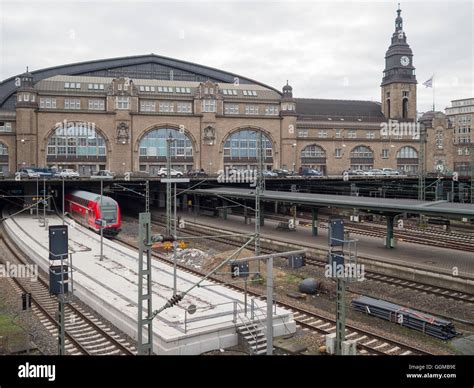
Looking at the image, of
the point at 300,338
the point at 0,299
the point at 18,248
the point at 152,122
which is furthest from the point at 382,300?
the point at 152,122

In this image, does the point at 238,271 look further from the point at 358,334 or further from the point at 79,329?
the point at 79,329

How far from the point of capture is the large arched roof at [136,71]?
250 ft

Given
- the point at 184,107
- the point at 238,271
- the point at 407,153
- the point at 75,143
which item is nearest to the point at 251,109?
the point at 184,107

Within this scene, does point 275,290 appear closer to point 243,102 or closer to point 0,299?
point 0,299

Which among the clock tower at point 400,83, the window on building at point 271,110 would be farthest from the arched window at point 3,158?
the clock tower at point 400,83

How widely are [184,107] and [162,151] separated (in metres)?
7.39

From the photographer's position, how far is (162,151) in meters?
72.7

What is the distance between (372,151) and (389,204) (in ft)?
192

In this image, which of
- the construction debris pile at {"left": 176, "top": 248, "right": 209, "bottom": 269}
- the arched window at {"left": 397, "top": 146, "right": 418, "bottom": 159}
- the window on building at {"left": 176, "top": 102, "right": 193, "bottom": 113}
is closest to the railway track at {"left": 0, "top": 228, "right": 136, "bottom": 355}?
the construction debris pile at {"left": 176, "top": 248, "right": 209, "bottom": 269}

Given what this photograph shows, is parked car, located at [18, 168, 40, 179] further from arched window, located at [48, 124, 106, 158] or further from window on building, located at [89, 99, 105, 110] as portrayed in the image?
window on building, located at [89, 99, 105, 110]

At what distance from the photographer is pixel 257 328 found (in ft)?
50.4

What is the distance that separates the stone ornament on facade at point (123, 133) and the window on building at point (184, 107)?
8353mm

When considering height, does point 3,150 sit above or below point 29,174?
above

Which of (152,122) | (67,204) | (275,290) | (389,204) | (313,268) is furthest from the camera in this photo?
(152,122)
